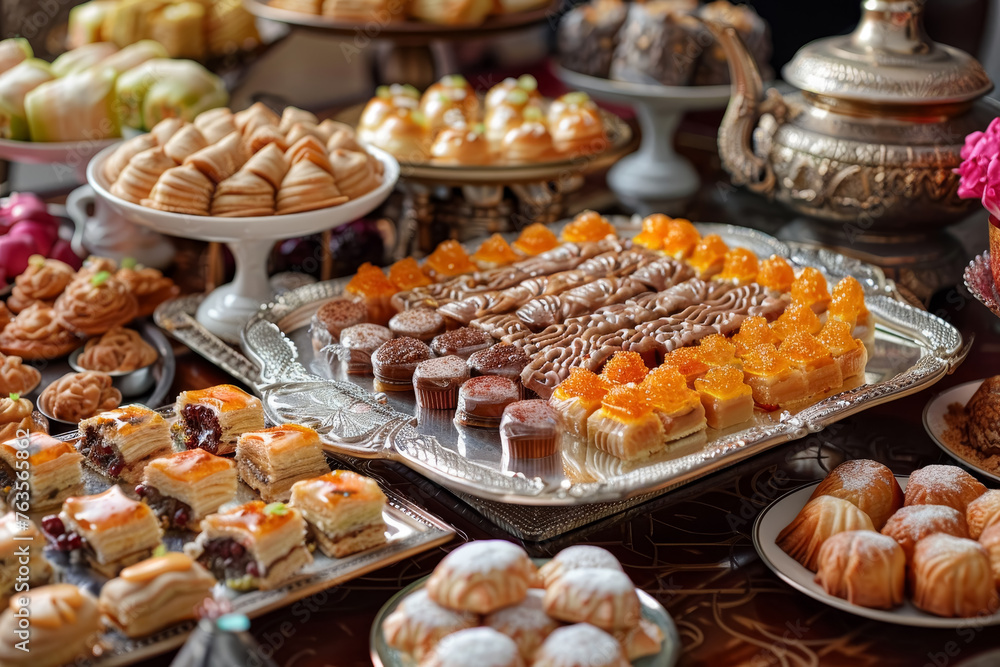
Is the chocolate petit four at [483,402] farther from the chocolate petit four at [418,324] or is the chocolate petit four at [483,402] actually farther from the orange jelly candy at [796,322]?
the orange jelly candy at [796,322]

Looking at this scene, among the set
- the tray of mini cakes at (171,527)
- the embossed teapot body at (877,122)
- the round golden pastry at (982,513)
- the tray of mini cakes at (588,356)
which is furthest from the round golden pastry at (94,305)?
the round golden pastry at (982,513)

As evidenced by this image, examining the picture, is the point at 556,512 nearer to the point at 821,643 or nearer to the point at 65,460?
the point at 821,643

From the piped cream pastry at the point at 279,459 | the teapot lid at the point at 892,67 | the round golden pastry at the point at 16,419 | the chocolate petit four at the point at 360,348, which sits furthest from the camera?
the teapot lid at the point at 892,67

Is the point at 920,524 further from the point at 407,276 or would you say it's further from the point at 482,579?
the point at 407,276

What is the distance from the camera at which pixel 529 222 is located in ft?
8.86

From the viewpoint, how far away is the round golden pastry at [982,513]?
4.61 feet

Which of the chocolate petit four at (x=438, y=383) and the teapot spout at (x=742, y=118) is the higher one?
the teapot spout at (x=742, y=118)

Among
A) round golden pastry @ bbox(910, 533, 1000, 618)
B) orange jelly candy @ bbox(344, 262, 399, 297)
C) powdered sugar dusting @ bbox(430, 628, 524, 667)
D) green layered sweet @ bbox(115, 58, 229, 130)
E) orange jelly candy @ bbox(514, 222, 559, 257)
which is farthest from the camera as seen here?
green layered sweet @ bbox(115, 58, 229, 130)

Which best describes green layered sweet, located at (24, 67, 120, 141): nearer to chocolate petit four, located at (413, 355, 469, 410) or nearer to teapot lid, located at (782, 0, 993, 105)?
chocolate petit four, located at (413, 355, 469, 410)

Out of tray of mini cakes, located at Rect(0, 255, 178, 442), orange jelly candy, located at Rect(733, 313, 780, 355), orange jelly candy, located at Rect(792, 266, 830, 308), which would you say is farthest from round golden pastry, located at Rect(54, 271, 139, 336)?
orange jelly candy, located at Rect(792, 266, 830, 308)

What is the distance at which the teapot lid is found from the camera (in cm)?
216

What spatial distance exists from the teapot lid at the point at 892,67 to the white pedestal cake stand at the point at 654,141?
51 cm

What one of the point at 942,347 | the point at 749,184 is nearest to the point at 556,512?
the point at 942,347

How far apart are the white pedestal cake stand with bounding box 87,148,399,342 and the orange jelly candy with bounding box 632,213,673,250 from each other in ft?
1.93
